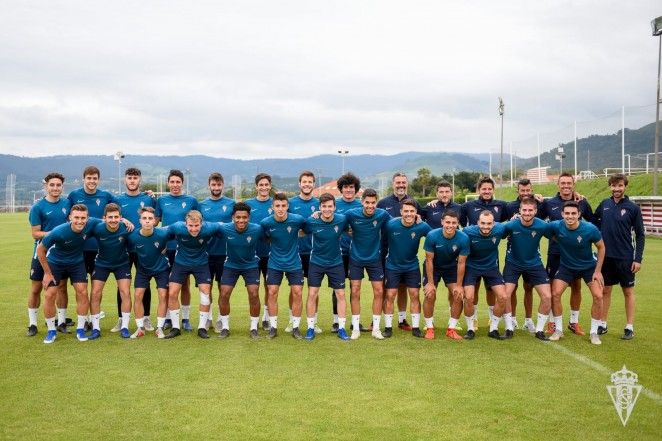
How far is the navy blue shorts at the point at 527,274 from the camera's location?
821cm

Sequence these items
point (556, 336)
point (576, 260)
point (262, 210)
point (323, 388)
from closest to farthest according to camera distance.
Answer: point (323, 388) → point (556, 336) → point (576, 260) → point (262, 210)

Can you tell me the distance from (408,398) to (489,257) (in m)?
3.32

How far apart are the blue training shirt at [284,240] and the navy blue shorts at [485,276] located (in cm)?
228

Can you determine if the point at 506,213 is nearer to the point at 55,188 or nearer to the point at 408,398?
the point at 408,398

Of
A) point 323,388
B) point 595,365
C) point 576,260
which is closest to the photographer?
point 323,388

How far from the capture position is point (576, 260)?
26.8 feet

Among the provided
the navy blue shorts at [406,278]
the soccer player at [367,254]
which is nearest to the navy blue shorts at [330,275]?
the soccer player at [367,254]

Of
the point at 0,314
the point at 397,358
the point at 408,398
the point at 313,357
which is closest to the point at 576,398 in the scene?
the point at 408,398

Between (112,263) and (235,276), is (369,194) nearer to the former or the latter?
(235,276)

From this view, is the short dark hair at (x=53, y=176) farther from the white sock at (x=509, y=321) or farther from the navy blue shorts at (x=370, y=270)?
the white sock at (x=509, y=321)

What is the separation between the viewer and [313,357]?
23.1 ft

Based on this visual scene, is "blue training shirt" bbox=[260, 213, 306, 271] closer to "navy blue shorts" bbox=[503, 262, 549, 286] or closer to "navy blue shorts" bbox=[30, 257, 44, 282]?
"navy blue shorts" bbox=[503, 262, 549, 286]

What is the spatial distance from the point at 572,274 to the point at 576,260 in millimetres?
196

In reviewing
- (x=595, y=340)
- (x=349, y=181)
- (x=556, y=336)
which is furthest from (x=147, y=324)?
(x=595, y=340)
